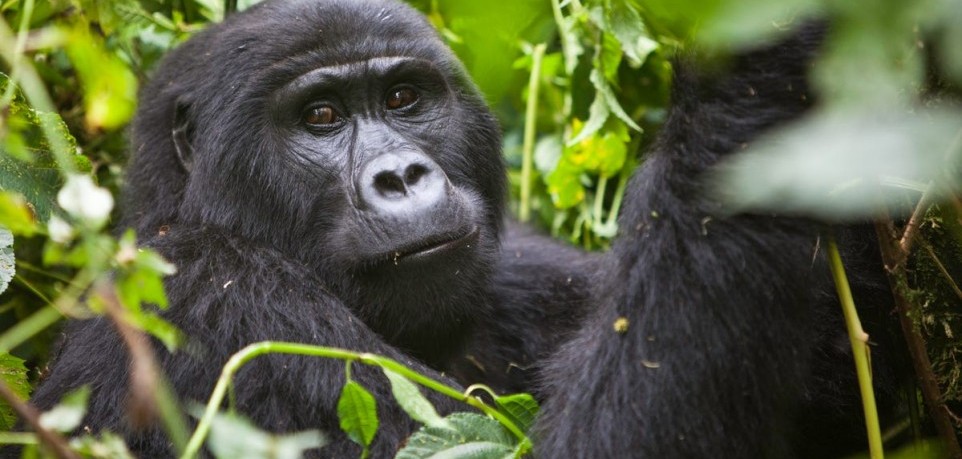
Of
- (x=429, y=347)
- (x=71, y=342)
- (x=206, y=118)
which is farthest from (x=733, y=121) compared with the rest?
(x=71, y=342)

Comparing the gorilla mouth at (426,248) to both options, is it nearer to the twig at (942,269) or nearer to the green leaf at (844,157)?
the twig at (942,269)

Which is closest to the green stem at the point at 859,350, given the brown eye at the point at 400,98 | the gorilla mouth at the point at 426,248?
the gorilla mouth at the point at 426,248

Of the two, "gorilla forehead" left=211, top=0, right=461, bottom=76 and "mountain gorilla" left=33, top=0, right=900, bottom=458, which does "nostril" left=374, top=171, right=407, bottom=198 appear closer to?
"mountain gorilla" left=33, top=0, right=900, bottom=458

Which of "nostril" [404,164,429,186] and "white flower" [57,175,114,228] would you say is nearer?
"white flower" [57,175,114,228]

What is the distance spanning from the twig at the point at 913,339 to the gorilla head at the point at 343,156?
137cm

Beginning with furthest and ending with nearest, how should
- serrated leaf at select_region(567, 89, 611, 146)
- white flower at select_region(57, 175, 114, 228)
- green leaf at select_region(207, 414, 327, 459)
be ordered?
serrated leaf at select_region(567, 89, 611, 146), white flower at select_region(57, 175, 114, 228), green leaf at select_region(207, 414, 327, 459)

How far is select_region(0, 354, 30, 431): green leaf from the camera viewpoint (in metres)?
3.29

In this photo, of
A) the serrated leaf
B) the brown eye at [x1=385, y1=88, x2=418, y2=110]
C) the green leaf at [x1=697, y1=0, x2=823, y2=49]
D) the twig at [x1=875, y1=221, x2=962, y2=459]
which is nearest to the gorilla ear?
the brown eye at [x1=385, y1=88, x2=418, y2=110]

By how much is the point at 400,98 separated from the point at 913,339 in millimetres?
2082

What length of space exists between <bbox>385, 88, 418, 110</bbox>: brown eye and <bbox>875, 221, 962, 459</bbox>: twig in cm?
194

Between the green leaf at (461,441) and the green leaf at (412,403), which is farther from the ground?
the green leaf at (412,403)

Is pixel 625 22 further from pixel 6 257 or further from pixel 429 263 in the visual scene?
pixel 6 257

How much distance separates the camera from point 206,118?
12.4 feet

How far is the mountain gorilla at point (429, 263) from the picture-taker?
252 cm
